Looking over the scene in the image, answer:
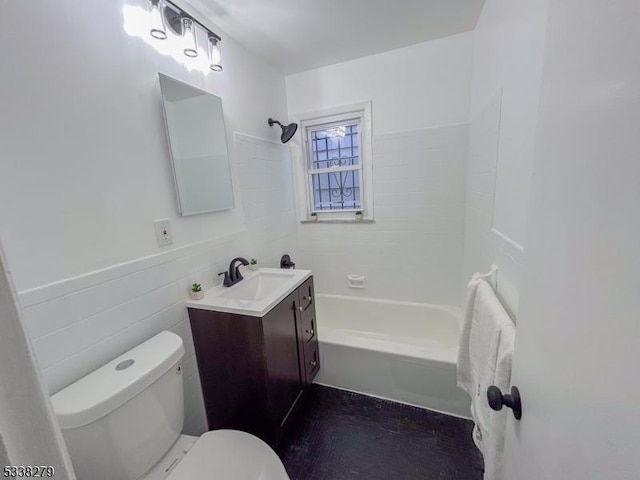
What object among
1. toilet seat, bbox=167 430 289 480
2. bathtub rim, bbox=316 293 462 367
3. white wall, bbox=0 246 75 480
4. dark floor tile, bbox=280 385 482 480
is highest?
white wall, bbox=0 246 75 480

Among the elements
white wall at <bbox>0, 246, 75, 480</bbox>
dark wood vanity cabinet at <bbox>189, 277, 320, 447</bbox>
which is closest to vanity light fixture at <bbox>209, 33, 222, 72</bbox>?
dark wood vanity cabinet at <bbox>189, 277, 320, 447</bbox>

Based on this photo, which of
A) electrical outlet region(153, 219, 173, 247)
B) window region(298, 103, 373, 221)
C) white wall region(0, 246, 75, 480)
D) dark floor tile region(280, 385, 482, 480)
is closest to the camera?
white wall region(0, 246, 75, 480)

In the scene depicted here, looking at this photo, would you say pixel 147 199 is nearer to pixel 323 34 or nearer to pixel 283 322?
pixel 283 322

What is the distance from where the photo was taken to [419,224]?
2238 mm

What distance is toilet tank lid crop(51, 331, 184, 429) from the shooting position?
78cm

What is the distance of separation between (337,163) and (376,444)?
2139 mm

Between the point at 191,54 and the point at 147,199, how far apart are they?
80 centimetres

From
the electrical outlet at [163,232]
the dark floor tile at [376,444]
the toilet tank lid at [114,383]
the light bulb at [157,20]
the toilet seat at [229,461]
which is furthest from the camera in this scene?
the dark floor tile at [376,444]

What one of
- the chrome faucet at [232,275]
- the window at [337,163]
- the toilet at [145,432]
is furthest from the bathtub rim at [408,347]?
the window at [337,163]

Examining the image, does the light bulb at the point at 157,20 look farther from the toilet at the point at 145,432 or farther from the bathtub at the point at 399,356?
the bathtub at the point at 399,356

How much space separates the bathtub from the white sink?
1.89 feet

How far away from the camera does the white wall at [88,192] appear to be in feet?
2.71

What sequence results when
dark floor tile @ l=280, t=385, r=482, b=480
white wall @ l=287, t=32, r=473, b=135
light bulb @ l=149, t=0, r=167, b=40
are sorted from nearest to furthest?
light bulb @ l=149, t=0, r=167, b=40
dark floor tile @ l=280, t=385, r=482, b=480
white wall @ l=287, t=32, r=473, b=135

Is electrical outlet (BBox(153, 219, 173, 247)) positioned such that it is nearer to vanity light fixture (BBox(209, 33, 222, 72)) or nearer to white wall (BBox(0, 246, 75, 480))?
vanity light fixture (BBox(209, 33, 222, 72))
